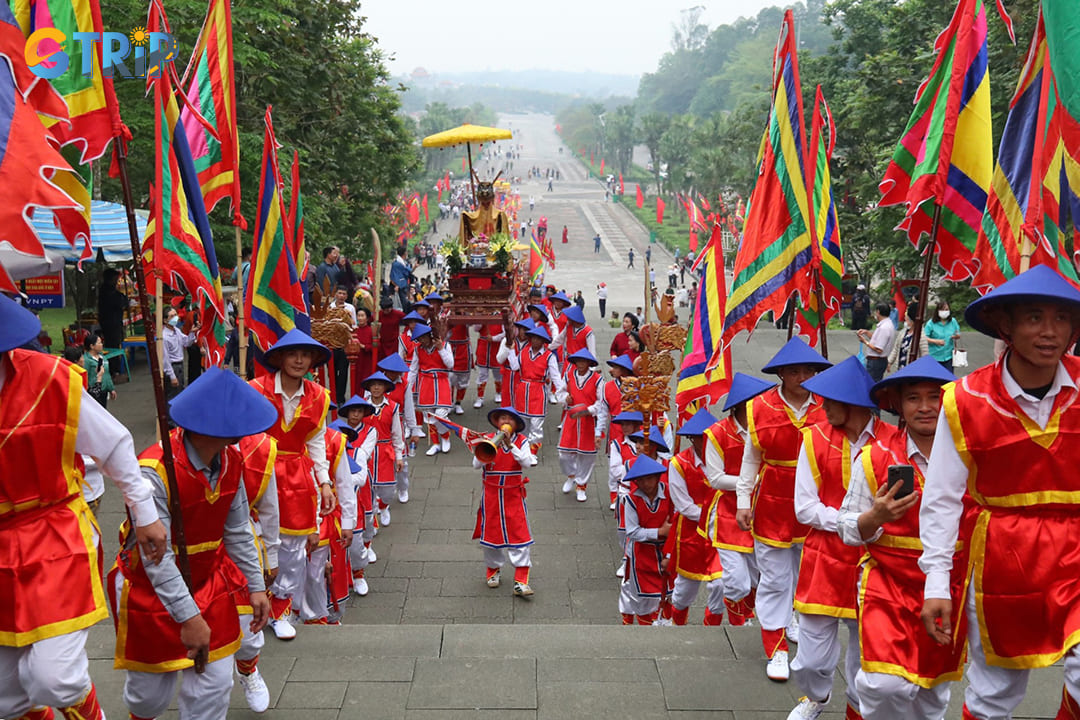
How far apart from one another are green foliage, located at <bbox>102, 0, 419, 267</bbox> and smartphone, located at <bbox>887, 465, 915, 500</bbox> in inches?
502

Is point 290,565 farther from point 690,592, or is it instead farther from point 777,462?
point 777,462

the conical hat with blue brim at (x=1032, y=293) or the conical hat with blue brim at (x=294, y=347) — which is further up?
the conical hat with blue brim at (x=1032, y=293)

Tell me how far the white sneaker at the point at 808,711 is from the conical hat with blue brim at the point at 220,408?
2.91 m

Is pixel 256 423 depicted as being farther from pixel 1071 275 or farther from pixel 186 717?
pixel 1071 275

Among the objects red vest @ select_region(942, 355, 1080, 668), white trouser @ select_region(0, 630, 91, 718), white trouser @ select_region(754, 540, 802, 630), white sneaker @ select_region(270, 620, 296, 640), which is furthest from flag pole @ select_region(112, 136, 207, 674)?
white trouser @ select_region(754, 540, 802, 630)

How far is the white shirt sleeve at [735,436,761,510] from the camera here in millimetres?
5574

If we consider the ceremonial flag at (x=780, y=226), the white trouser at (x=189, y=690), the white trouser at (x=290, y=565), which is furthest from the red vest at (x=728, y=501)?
the white trouser at (x=189, y=690)

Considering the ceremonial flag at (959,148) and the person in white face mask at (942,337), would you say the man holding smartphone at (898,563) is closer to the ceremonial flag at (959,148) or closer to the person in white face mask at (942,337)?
the ceremonial flag at (959,148)

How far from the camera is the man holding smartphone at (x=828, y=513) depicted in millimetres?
4613

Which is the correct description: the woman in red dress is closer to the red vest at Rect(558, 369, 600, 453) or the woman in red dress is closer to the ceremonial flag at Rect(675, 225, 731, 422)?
the red vest at Rect(558, 369, 600, 453)

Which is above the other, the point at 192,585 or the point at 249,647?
the point at 192,585

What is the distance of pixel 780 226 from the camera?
7281 millimetres

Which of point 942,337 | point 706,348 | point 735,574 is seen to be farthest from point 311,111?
point 735,574

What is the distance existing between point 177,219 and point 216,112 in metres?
2.47
